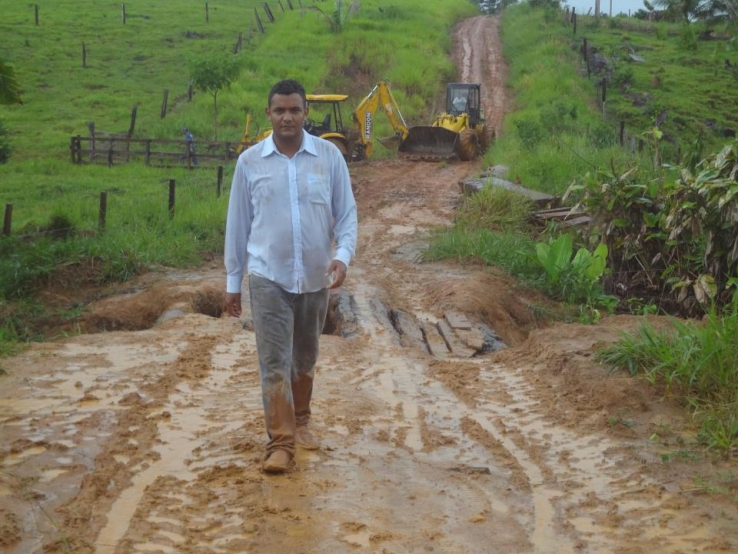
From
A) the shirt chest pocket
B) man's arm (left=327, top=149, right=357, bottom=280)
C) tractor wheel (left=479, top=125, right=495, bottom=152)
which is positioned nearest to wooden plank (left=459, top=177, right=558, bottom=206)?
tractor wheel (left=479, top=125, right=495, bottom=152)

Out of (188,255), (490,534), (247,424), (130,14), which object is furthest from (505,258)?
(130,14)

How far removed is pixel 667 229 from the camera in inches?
388

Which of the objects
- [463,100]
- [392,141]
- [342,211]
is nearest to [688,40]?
[463,100]

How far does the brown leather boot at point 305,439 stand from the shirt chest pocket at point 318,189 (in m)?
1.35

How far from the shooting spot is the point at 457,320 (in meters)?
9.58

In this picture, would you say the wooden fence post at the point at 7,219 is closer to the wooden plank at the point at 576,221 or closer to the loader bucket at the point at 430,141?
the wooden plank at the point at 576,221

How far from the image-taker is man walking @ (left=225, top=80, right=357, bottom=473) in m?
4.87

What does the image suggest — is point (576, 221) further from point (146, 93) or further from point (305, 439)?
point (146, 93)

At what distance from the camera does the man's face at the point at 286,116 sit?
15.9ft

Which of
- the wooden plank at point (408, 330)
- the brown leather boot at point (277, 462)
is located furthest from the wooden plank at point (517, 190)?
the brown leather boot at point (277, 462)

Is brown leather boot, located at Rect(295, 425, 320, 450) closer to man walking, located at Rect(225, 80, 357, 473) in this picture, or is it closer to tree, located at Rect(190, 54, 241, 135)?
man walking, located at Rect(225, 80, 357, 473)

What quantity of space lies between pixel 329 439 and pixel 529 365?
273 centimetres

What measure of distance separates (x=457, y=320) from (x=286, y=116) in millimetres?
5092

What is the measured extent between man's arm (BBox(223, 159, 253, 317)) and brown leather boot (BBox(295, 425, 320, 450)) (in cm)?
86
